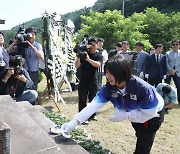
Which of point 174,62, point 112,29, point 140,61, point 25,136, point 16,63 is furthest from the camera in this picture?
point 112,29

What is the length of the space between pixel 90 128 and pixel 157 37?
20334mm

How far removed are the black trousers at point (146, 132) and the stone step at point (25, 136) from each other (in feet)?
3.00

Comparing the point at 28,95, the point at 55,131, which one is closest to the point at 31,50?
Answer: the point at 28,95

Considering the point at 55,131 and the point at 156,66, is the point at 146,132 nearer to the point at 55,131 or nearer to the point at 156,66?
the point at 55,131

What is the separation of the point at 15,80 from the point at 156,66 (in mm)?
3711

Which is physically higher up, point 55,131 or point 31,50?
point 31,50

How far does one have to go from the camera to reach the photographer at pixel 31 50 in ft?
17.4

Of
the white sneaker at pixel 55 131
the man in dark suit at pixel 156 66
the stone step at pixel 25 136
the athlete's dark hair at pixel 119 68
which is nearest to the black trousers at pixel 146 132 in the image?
the athlete's dark hair at pixel 119 68

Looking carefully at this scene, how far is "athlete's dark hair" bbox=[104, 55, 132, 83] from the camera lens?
236cm

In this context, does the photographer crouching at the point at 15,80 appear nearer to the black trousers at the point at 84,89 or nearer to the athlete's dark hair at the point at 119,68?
the black trousers at the point at 84,89

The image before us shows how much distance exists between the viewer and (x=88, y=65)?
5.16m

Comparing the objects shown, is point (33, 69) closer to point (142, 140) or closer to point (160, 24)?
point (142, 140)

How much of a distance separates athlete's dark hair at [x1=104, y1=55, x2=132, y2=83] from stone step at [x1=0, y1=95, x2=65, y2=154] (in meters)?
0.74

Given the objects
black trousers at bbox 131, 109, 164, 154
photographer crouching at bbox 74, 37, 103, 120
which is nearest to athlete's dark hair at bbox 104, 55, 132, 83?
black trousers at bbox 131, 109, 164, 154
